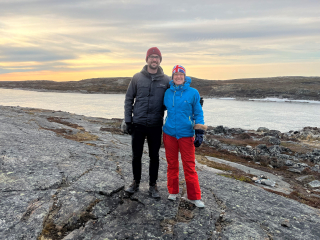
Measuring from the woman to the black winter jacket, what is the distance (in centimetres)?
20

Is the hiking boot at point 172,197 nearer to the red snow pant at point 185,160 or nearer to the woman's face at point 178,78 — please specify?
the red snow pant at point 185,160

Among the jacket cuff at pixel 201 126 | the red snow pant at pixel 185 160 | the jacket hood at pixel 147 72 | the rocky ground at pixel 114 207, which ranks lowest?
the rocky ground at pixel 114 207

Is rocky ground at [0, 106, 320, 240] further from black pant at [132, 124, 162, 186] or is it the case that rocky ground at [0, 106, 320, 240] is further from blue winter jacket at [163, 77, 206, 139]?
blue winter jacket at [163, 77, 206, 139]

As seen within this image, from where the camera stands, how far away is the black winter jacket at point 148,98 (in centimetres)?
523

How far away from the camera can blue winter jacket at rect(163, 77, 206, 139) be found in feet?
16.4

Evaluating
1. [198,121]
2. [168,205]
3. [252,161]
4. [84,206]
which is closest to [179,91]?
[198,121]

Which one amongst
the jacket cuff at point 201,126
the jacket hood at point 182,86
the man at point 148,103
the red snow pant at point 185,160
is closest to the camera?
the jacket cuff at point 201,126

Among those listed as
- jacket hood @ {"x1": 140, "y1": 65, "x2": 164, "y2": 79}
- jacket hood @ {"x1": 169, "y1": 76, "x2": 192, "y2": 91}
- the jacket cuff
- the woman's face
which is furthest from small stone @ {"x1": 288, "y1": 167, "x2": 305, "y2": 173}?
jacket hood @ {"x1": 140, "y1": 65, "x2": 164, "y2": 79}

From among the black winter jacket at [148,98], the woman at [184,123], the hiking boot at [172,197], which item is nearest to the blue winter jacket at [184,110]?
the woman at [184,123]

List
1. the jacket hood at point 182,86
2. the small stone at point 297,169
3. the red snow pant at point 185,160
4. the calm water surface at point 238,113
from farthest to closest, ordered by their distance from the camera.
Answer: the calm water surface at point 238,113 < the small stone at point 297,169 < the red snow pant at point 185,160 < the jacket hood at point 182,86

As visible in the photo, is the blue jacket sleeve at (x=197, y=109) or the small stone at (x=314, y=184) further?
Result: the small stone at (x=314, y=184)

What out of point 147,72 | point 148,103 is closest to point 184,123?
point 148,103

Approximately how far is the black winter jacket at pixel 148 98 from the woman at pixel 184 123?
20cm

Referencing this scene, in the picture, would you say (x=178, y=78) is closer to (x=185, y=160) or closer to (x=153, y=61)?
(x=153, y=61)
